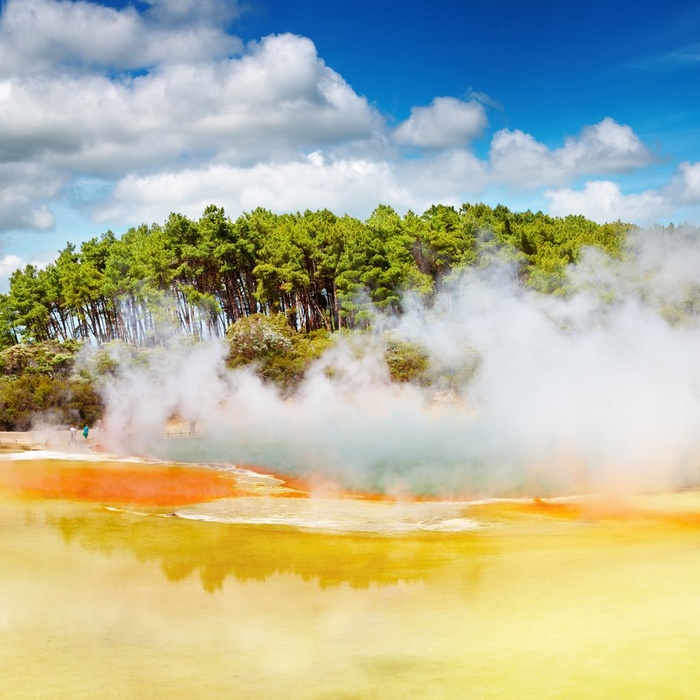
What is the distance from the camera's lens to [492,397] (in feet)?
112

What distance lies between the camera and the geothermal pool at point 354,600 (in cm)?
752

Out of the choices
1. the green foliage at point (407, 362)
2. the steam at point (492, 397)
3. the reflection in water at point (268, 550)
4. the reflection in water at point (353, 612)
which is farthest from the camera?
the green foliage at point (407, 362)

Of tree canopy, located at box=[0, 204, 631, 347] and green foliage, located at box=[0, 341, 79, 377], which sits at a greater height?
tree canopy, located at box=[0, 204, 631, 347]

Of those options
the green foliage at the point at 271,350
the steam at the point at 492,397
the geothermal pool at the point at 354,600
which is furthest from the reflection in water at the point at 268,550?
the green foliage at the point at 271,350

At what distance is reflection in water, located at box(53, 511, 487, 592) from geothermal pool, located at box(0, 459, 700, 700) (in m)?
0.05

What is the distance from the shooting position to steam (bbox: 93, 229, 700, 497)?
2067 cm

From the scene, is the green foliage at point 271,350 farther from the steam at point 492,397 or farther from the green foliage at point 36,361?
the green foliage at point 36,361

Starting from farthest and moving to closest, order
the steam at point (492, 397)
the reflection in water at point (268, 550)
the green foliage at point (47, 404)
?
the green foliage at point (47, 404), the steam at point (492, 397), the reflection in water at point (268, 550)

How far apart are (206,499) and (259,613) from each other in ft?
27.6

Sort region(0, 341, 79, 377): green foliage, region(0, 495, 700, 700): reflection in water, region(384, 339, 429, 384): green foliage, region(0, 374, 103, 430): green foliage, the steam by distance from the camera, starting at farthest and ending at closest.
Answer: region(0, 341, 79, 377): green foliage → region(384, 339, 429, 384): green foliage → region(0, 374, 103, 430): green foliage → the steam → region(0, 495, 700, 700): reflection in water

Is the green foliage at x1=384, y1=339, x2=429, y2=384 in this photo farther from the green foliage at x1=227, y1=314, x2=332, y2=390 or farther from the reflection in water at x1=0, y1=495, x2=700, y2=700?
the reflection in water at x1=0, y1=495, x2=700, y2=700

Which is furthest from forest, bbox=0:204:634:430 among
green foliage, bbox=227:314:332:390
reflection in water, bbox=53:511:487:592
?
reflection in water, bbox=53:511:487:592

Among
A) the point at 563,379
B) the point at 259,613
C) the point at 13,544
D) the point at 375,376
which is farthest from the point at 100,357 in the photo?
the point at 259,613

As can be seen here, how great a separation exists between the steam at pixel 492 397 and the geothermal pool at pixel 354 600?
4.13 meters
